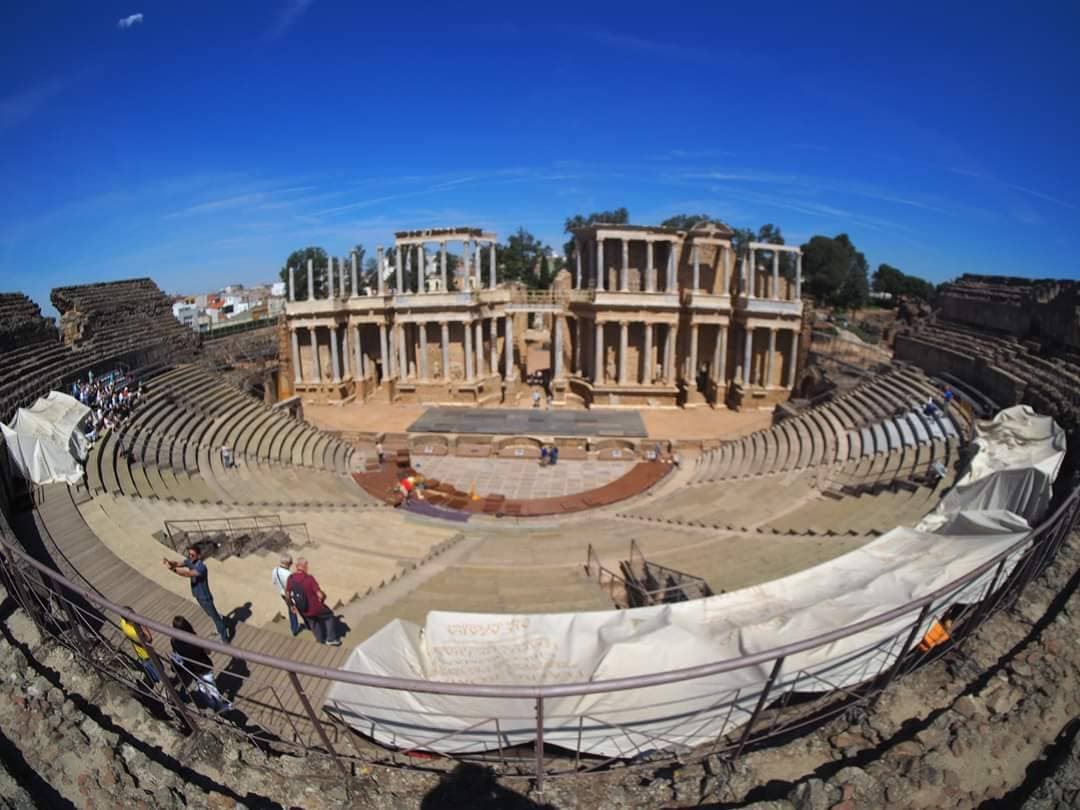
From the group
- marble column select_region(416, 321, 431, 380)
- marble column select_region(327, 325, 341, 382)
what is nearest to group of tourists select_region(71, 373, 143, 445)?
marble column select_region(327, 325, 341, 382)

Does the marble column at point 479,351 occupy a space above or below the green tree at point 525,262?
below

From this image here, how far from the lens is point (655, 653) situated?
274 inches

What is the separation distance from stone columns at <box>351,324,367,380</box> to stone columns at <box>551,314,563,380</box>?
13.2 metres

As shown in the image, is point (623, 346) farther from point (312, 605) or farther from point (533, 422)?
point (312, 605)

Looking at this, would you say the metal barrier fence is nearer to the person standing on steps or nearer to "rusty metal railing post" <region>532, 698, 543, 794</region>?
"rusty metal railing post" <region>532, 698, 543, 794</region>

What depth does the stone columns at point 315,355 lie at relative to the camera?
127 feet

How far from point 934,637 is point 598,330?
32.1 m

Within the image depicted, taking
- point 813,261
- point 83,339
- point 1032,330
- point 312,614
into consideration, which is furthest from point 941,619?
point 813,261

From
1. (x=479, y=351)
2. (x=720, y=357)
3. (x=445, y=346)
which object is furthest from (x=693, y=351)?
(x=445, y=346)

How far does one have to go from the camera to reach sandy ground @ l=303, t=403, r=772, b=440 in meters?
32.8

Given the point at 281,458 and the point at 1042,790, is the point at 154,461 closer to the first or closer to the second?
the point at 281,458

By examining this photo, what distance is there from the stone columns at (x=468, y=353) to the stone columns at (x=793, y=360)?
2030 cm

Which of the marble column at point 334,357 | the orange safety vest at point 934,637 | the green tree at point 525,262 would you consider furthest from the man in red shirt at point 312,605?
the green tree at point 525,262

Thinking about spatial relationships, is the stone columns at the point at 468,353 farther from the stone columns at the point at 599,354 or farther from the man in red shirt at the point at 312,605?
the man in red shirt at the point at 312,605
